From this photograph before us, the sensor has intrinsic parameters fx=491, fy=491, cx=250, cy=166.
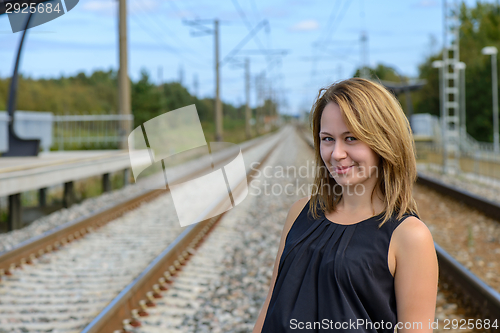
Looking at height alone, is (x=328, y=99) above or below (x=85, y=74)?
below

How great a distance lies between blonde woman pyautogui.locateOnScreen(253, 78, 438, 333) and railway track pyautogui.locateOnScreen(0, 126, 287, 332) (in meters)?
2.56

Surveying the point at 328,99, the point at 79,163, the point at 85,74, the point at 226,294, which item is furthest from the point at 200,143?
the point at 85,74

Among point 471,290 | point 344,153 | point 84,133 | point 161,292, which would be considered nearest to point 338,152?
point 344,153

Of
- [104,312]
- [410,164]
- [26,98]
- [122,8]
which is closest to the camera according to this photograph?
[410,164]

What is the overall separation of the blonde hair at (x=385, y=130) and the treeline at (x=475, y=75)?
31.5 metres

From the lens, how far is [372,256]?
1.41 m

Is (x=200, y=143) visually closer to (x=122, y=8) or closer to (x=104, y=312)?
(x=104, y=312)

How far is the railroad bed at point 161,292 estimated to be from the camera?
392cm

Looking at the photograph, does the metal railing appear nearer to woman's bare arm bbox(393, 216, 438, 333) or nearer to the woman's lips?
the woman's lips

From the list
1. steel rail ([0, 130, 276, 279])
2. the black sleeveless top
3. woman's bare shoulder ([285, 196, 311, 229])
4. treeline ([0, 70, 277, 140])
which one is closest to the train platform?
steel rail ([0, 130, 276, 279])

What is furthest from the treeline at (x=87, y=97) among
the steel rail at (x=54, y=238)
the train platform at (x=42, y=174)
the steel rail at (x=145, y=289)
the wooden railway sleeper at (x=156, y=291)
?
the wooden railway sleeper at (x=156, y=291)

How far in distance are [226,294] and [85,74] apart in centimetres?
6432

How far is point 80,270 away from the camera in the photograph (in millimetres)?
5309

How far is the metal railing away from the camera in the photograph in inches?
645
